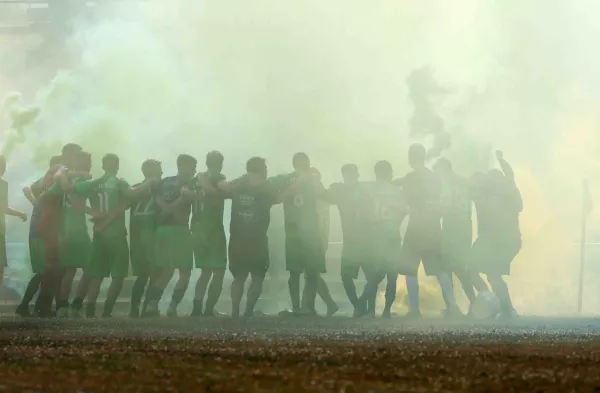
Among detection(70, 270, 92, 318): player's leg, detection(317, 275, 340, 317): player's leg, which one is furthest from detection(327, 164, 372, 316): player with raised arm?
detection(70, 270, 92, 318): player's leg

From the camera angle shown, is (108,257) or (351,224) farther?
(351,224)

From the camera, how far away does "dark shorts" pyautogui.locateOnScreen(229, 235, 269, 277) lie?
→ 426 inches

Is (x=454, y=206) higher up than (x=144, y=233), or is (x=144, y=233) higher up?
(x=454, y=206)

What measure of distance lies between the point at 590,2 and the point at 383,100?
3.83 meters

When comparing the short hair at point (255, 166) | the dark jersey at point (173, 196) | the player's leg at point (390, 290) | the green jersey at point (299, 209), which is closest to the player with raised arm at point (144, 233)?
the dark jersey at point (173, 196)

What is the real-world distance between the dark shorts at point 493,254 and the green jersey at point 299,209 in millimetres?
1548

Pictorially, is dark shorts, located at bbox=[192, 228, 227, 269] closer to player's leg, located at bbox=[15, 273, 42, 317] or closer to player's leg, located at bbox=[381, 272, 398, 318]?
player's leg, located at bbox=[381, 272, 398, 318]

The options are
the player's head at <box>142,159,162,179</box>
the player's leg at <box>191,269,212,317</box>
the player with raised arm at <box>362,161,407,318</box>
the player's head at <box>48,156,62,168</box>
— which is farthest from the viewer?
the player's head at <box>48,156,62,168</box>

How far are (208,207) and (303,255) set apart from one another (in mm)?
1003

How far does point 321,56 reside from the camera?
61.2 ft

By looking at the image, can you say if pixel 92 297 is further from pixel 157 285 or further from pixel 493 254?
pixel 493 254

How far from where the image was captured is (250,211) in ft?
35.8

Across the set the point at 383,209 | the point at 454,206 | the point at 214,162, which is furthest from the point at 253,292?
the point at 454,206

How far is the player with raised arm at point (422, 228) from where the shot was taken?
11.3 metres
